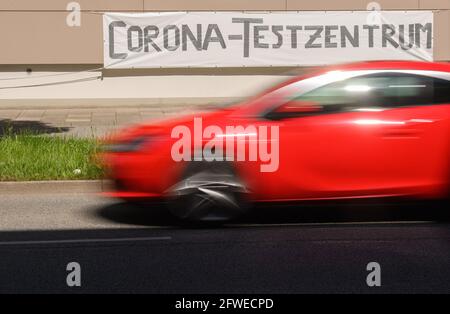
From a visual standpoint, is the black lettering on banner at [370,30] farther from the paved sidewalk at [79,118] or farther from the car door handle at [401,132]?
the car door handle at [401,132]

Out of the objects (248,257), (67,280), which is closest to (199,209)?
(248,257)

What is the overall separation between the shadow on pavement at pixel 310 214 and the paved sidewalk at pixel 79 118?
763 centimetres

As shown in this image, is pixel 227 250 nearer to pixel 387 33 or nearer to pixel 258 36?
pixel 258 36

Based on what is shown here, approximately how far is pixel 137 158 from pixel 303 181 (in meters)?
1.59

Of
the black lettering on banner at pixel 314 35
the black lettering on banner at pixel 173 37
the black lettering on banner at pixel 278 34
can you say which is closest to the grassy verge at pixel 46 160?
the black lettering on banner at pixel 173 37

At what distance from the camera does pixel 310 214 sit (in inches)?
397

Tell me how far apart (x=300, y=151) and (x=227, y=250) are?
4.60 ft

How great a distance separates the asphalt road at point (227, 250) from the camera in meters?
7.07

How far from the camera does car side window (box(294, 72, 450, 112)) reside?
9.30m

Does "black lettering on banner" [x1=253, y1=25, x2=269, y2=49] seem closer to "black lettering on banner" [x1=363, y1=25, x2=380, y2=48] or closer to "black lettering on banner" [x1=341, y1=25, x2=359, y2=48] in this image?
"black lettering on banner" [x1=341, y1=25, x2=359, y2=48]

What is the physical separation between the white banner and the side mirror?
14413 millimetres

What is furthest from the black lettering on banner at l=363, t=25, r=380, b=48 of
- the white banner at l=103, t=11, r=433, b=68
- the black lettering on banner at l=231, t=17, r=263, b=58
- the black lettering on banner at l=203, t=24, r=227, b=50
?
the black lettering on banner at l=203, t=24, r=227, b=50

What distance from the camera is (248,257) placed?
8.01m

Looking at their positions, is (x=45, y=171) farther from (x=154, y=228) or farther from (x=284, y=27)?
(x=284, y=27)
